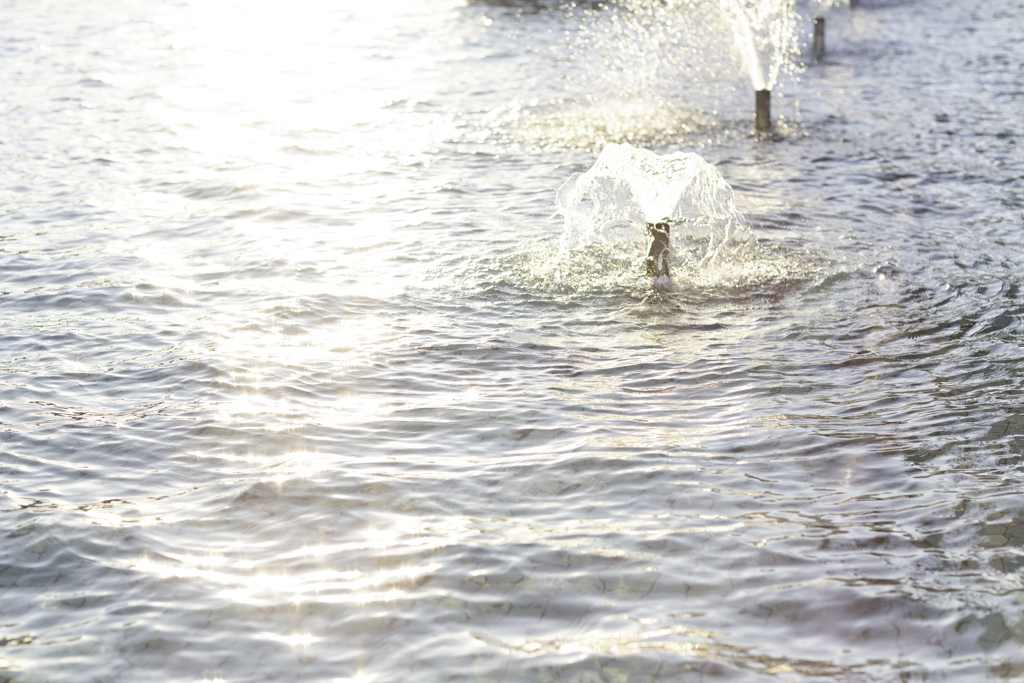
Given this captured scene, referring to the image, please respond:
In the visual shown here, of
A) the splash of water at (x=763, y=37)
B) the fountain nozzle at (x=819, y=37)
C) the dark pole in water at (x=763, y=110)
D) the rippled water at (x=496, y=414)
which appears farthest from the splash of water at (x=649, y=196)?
the fountain nozzle at (x=819, y=37)

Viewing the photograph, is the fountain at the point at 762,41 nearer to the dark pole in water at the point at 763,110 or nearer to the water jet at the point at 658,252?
the dark pole in water at the point at 763,110

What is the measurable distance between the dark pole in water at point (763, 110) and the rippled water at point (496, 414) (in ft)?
1.14

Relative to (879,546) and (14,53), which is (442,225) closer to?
(879,546)

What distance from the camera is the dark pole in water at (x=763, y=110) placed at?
A: 15.6 metres

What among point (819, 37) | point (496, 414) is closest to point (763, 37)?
point (819, 37)

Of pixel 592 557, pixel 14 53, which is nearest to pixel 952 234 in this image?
pixel 592 557

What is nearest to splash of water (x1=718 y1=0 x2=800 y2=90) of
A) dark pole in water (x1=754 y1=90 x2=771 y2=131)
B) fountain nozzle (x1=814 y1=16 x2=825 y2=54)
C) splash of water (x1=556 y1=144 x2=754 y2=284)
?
dark pole in water (x1=754 y1=90 x2=771 y2=131)

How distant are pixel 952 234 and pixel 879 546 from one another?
6.81 meters

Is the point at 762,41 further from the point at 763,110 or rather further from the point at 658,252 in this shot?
the point at 658,252

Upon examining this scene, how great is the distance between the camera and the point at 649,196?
9.40 meters

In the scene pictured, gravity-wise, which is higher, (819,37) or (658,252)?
(819,37)

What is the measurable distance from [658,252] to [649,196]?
597mm

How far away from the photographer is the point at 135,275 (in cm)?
968

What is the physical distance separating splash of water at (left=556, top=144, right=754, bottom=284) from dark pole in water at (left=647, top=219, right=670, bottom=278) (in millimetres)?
112
